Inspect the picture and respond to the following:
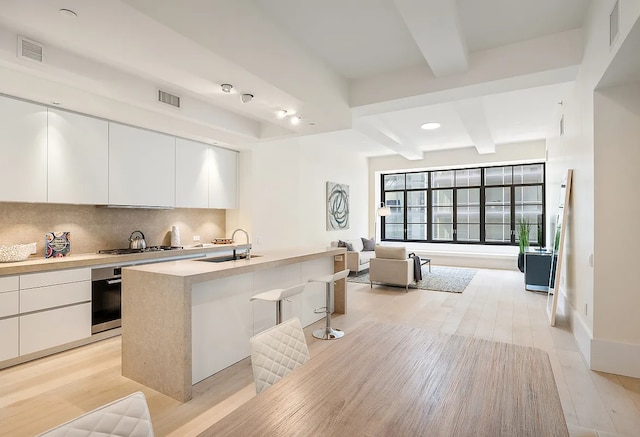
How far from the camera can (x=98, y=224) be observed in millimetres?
4148

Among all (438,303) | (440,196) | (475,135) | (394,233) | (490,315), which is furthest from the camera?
(394,233)

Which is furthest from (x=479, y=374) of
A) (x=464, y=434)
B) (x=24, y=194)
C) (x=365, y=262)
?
(x=365, y=262)

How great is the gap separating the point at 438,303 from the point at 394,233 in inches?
212

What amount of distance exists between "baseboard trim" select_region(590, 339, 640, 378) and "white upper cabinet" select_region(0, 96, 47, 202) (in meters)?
5.35

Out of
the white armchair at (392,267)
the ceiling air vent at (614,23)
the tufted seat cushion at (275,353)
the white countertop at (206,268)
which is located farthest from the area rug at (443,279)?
the tufted seat cushion at (275,353)

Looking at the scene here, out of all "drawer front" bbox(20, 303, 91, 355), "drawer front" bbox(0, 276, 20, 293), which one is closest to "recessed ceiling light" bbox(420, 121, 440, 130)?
"drawer front" bbox(20, 303, 91, 355)

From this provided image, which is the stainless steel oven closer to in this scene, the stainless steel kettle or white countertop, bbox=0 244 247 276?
white countertop, bbox=0 244 247 276

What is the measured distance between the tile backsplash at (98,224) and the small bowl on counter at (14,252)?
265 millimetres

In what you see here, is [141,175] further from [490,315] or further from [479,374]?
[490,315]

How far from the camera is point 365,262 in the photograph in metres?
7.88

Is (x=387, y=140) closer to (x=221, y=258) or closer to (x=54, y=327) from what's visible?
(x=221, y=258)

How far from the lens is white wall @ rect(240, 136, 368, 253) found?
5.67m

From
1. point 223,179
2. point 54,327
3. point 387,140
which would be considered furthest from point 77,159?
point 387,140

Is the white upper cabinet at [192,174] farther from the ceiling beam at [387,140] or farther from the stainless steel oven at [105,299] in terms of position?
the ceiling beam at [387,140]
